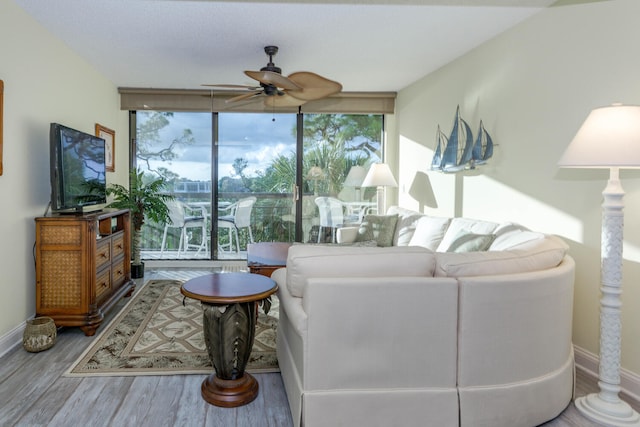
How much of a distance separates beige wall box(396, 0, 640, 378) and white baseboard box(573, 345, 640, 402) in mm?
27

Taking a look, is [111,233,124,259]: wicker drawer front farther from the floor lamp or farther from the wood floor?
the floor lamp

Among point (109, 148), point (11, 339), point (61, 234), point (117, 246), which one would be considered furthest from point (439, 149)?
point (11, 339)

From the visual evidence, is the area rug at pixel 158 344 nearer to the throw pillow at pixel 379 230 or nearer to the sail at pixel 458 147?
the throw pillow at pixel 379 230

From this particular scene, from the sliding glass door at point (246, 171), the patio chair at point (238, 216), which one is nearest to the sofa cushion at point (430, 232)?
the sliding glass door at point (246, 171)

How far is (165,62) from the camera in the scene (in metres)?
4.35

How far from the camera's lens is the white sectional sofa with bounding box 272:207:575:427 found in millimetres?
1767

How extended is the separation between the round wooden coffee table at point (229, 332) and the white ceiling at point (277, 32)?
197cm

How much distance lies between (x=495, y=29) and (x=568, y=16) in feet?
2.25

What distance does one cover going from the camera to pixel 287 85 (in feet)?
11.2

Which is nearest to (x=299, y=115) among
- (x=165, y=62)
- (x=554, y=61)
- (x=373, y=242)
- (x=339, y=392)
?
(x=165, y=62)

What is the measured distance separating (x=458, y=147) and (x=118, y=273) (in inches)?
136

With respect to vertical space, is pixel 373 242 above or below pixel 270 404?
above

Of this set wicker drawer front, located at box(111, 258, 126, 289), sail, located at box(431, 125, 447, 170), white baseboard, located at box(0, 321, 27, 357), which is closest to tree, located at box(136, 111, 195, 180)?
wicker drawer front, located at box(111, 258, 126, 289)

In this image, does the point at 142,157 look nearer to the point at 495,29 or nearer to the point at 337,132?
the point at 337,132
